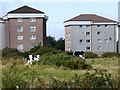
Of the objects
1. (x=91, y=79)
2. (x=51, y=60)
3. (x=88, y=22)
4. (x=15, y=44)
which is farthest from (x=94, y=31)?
(x=91, y=79)

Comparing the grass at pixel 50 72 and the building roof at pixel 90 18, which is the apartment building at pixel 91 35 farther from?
the grass at pixel 50 72

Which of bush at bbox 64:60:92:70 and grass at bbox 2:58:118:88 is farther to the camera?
bush at bbox 64:60:92:70

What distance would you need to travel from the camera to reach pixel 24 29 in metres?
54.0

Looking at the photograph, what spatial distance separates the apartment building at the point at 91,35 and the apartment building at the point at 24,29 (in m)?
7.67

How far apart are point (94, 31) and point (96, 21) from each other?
2454 millimetres

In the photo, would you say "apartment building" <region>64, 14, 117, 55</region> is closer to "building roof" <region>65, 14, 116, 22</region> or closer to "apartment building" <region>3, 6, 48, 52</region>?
"building roof" <region>65, 14, 116, 22</region>

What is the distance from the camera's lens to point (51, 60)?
558 inches

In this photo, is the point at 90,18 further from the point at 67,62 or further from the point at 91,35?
the point at 67,62

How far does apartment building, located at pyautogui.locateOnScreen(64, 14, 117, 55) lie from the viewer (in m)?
57.8

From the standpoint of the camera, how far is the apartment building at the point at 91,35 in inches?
2277

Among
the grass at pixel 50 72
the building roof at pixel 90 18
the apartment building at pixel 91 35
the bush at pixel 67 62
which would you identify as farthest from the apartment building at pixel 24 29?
the grass at pixel 50 72

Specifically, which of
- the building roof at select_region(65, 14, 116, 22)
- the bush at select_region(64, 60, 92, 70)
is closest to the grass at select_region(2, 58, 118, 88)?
the bush at select_region(64, 60, 92, 70)

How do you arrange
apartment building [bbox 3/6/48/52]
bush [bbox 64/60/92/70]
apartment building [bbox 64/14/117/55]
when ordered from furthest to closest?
apartment building [bbox 64/14/117/55] < apartment building [bbox 3/6/48/52] < bush [bbox 64/60/92/70]

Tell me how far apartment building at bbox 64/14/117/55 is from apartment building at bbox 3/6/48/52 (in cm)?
767
